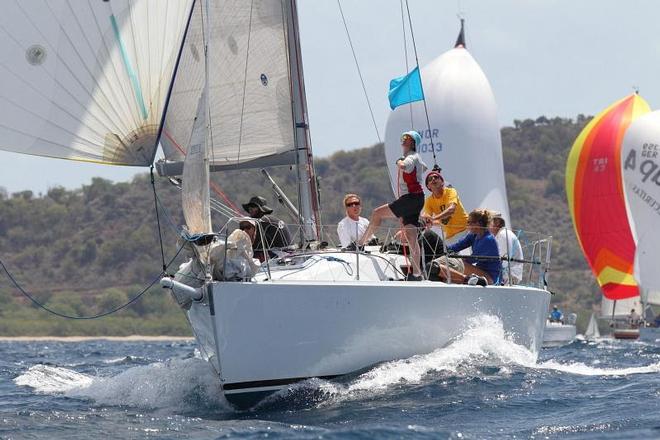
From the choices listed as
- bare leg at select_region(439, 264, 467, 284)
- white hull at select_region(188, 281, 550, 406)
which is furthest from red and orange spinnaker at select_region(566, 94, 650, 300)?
white hull at select_region(188, 281, 550, 406)

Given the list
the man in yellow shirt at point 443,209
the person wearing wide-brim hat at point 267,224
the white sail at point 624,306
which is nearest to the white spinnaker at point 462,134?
the man in yellow shirt at point 443,209

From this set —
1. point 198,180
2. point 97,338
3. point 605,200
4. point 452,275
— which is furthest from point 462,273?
point 97,338

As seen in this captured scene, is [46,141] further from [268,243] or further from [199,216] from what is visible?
[268,243]

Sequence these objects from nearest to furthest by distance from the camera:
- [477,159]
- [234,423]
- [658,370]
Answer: [234,423]
[658,370]
[477,159]

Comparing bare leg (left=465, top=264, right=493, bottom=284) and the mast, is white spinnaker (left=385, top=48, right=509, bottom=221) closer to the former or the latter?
the mast

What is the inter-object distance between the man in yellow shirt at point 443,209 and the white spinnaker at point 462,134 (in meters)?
8.16

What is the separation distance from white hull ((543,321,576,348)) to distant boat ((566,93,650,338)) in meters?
2.68

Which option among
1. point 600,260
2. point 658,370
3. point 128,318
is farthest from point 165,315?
point 658,370

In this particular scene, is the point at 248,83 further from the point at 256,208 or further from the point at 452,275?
the point at 452,275

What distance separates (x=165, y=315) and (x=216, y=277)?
43.2 metres

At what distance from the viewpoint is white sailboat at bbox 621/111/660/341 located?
26.8 meters

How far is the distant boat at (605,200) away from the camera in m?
28.6

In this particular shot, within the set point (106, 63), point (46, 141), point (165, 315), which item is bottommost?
point (165, 315)

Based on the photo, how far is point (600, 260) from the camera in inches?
1152
